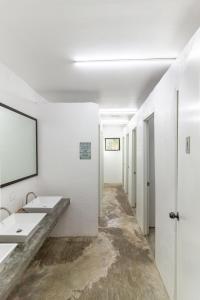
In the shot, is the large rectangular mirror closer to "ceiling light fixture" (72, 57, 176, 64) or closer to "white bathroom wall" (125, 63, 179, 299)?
"ceiling light fixture" (72, 57, 176, 64)

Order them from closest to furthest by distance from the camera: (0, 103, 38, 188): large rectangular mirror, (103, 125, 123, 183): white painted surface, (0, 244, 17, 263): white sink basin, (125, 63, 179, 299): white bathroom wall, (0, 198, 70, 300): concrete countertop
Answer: (0, 198, 70, 300): concrete countertop
(0, 244, 17, 263): white sink basin
(125, 63, 179, 299): white bathroom wall
(0, 103, 38, 188): large rectangular mirror
(103, 125, 123, 183): white painted surface

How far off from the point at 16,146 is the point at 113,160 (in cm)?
629

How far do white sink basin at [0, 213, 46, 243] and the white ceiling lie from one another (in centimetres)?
189

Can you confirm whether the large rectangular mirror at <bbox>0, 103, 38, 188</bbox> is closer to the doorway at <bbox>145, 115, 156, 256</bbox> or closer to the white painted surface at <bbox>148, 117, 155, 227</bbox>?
the doorway at <bbox>145, 115, 156, 256</bbox>

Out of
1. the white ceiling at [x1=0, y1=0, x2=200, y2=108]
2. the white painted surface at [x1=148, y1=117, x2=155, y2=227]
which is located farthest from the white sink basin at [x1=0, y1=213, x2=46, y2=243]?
the white painted surface at [x1=148, y1=117, x2=155, y2=227]

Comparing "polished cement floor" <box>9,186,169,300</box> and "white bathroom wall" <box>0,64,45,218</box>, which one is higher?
"white bathroom wall" <box>0,64,45,218</box>

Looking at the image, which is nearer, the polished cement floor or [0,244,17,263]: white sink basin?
[0,244,17,263]: white sink basin

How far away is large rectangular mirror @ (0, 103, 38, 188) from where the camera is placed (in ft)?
7.88

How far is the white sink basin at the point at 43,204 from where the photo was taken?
2.73 metres

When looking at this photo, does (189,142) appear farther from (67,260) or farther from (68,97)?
(68,97)

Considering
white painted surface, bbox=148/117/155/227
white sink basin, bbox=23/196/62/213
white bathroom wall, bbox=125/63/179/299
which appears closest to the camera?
white bathroom wall, bbox=125/63/179/299

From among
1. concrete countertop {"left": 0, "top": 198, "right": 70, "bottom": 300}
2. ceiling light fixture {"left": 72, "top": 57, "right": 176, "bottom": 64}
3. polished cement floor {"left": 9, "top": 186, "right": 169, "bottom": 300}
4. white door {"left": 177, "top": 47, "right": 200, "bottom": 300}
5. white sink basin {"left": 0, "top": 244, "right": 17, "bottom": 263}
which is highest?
ceiling light fixture {"left": 72, "top": 57, "right": 176, "bottom": 64}

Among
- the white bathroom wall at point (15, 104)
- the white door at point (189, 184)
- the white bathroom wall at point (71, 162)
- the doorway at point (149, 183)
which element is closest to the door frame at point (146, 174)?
the doorway at point (149, 183)

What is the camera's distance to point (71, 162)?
3.63 m
